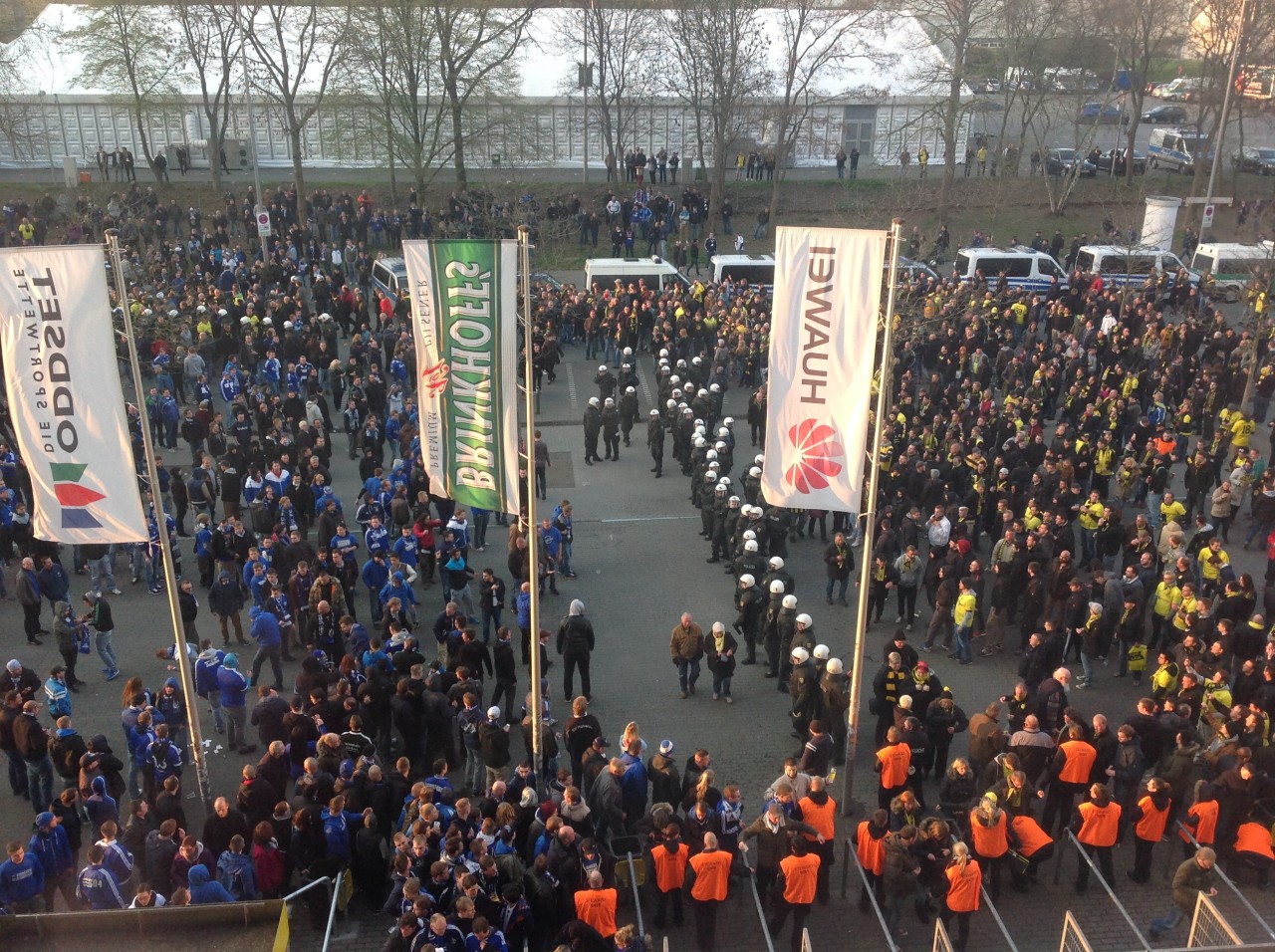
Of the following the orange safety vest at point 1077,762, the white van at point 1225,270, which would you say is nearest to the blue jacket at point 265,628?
the orange safety vest at point 1077,762

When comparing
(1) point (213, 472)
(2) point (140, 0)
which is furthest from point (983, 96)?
(1) point (213, 472)

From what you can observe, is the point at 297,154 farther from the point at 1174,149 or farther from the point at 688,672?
the point at 1174,149

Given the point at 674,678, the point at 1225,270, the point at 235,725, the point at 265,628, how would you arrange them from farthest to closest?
the point at 1225,270 → the point at 674,678 → the point at 265,628 → the point at 235,725

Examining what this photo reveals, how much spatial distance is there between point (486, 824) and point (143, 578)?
9.88m

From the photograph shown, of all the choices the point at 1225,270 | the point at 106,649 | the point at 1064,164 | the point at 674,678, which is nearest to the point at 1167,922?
the point at 674,678

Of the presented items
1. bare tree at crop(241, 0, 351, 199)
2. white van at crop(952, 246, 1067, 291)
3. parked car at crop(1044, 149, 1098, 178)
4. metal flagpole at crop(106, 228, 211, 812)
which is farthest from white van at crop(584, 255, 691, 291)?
metal flagpole at crop(106, 228, 211, 812)

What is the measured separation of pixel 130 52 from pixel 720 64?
21.3 metres

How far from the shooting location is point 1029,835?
33.0 feet

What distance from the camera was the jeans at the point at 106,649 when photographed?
14.1 metres

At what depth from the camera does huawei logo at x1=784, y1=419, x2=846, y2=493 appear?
9.99m

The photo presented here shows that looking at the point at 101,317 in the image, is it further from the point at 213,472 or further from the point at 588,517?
the point at 588,517

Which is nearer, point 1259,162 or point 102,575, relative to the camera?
point 102,575

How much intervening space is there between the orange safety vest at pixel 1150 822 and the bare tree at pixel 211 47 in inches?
1464

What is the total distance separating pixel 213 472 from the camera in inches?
728
